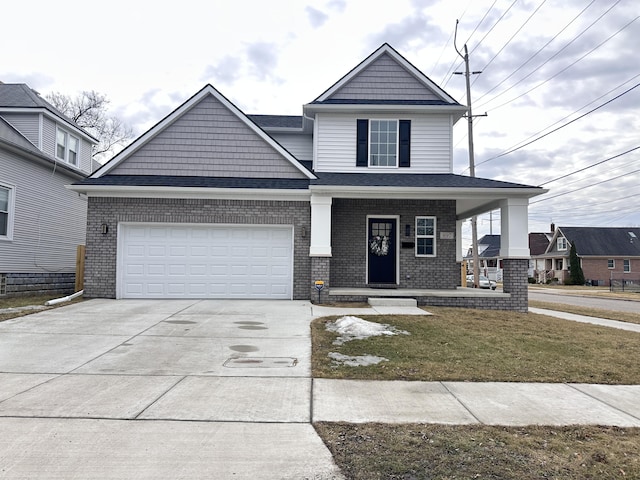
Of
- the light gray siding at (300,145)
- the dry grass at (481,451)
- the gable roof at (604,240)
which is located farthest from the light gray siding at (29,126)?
Answer: the gable roof at (604,240)

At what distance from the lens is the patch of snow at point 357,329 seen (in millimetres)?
8117

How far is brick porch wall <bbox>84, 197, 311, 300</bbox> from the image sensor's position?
1285 centimetres

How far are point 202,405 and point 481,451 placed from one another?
8.93 ft

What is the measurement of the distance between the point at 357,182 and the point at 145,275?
6747 millimetres

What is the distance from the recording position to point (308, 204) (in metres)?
13.1

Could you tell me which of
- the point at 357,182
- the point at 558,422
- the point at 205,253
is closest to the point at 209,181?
the point at 205,253

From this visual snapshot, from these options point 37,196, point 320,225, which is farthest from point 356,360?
point 37,196

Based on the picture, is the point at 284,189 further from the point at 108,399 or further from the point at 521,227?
the point at 108,399

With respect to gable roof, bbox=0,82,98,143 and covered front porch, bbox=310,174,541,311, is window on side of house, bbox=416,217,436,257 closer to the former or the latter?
covered front porch, bbox=310,174,541,311

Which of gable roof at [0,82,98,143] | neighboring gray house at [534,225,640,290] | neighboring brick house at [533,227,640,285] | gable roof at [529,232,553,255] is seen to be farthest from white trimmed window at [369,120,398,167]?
gable roof at [529,232,553,255]

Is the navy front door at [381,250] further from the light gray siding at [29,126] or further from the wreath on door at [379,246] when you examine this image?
the light gray siding at [29,126]

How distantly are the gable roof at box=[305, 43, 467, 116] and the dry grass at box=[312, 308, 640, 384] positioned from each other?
27.0 feet

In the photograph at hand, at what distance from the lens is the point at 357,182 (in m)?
13.2

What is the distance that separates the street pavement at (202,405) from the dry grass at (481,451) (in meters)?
0.19
